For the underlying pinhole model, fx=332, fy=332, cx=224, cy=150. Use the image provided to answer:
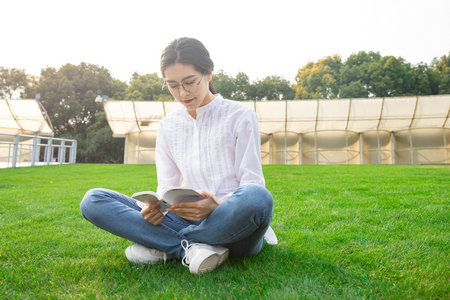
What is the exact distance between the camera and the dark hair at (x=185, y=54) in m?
2.14

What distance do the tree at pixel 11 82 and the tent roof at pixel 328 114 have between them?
753 inches

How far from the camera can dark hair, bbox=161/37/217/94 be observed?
2.14 m

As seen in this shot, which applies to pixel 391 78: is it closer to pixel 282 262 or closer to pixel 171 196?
pixel 282 262

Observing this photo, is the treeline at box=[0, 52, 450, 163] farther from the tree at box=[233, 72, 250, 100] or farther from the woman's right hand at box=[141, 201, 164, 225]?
the woman's right hand at box=[141, 201, 164, 225]

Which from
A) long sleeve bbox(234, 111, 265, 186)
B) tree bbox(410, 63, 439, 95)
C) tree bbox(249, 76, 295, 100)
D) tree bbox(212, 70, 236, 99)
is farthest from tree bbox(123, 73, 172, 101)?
long sleeve bbox(234, 111, 265, 186)

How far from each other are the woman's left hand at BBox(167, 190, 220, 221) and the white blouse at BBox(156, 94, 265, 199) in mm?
255

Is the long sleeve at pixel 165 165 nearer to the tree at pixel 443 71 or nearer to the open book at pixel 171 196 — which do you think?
the open book at pixel 171 196

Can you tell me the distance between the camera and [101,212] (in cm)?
202

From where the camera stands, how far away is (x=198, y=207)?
1.82m

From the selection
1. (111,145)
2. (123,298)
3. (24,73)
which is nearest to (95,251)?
(123,298)

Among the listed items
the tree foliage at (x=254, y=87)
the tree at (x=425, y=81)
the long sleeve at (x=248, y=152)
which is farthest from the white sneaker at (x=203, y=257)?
the tree at (x=425, y=81)

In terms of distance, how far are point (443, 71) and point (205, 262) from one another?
122ft

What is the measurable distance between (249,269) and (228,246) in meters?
0.19

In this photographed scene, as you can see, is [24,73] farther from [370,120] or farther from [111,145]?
[370,120]
